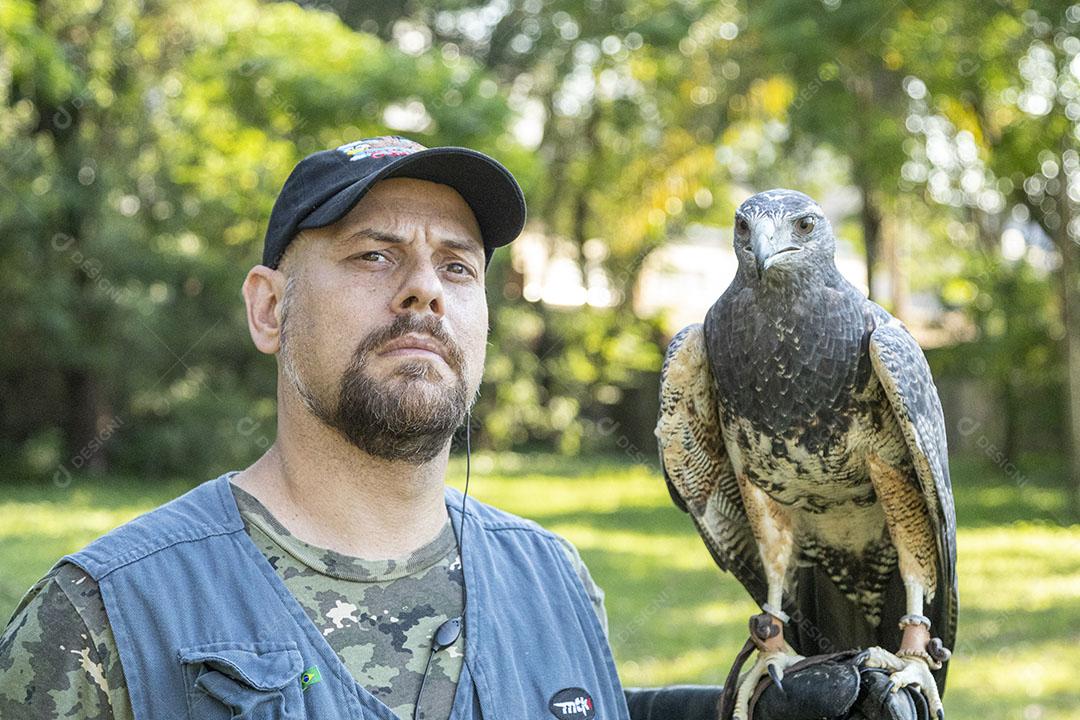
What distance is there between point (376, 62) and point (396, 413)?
1074 cm

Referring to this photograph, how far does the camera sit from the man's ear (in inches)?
96.3

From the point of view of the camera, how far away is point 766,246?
2.51 m

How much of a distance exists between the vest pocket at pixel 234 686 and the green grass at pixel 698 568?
291 centimetres

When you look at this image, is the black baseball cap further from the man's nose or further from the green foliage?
the green foliage

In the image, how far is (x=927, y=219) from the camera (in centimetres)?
2333

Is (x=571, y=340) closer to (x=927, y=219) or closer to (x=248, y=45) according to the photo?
(x=927, y=219)

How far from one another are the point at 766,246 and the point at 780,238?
5 cm

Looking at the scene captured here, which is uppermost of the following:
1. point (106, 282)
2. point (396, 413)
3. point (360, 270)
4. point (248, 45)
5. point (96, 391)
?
point (248, 45)

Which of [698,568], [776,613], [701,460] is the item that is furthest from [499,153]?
[776,613]

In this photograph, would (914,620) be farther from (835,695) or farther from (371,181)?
(371,181)

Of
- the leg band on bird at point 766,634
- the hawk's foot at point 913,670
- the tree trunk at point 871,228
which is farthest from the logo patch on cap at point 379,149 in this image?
the tree trunk at point 871,228

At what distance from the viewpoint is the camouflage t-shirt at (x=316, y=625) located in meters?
1.87

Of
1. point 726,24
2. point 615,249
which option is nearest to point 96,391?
point 615,249

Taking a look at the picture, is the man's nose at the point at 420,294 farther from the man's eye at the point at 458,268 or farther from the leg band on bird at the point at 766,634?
the leg band on bird at the point at 766,634
